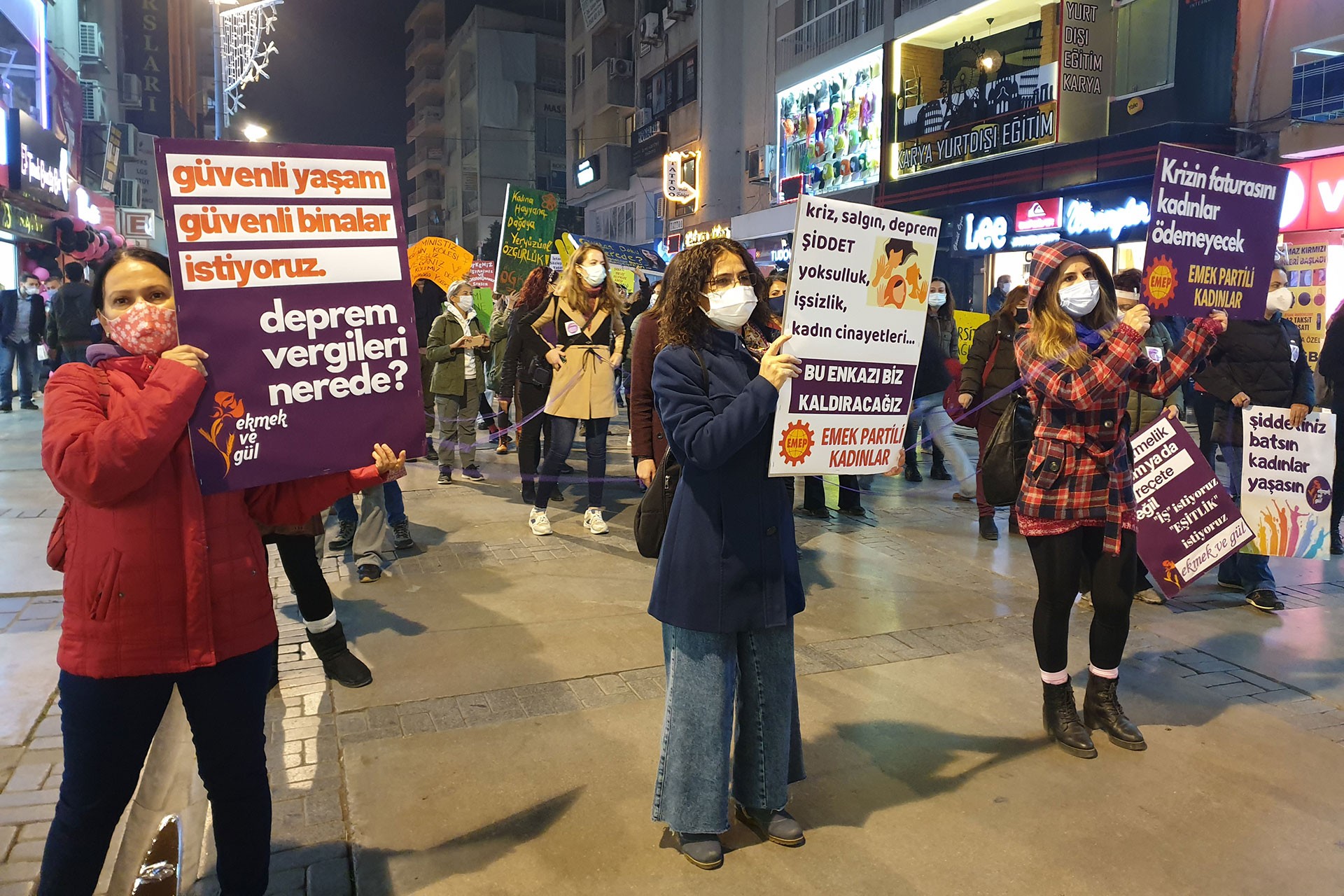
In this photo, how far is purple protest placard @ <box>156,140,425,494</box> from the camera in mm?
2441

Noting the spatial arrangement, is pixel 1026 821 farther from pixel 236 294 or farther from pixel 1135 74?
pixel 1135 74

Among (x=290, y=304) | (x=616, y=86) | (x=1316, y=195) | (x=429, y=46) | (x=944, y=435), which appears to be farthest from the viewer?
(x=429, y=46)

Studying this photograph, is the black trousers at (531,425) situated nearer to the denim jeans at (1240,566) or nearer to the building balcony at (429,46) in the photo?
the denim jeans at (1240,566)

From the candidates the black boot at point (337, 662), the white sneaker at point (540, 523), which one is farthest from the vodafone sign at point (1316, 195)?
the black boot at point (337, 662)

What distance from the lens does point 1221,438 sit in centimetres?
719

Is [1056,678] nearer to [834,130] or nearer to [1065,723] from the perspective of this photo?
[1065,723]

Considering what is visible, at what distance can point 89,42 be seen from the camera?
3369 centimetres

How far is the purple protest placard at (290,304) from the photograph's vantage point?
2441 mm

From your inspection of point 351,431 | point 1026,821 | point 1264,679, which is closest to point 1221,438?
point 1264,679

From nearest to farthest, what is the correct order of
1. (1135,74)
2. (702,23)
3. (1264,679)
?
1. (1264,679)
2. (1135,74)
3. (702,23)

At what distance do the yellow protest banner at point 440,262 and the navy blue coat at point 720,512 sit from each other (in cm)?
839

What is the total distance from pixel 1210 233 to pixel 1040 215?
15.7 meters

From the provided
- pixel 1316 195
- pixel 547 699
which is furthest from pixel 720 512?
pixel 1316 195

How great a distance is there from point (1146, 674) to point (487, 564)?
4212mm
